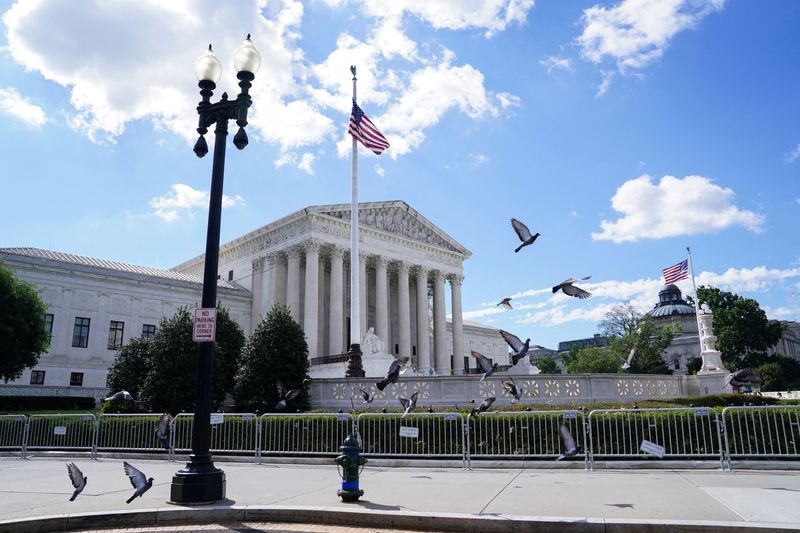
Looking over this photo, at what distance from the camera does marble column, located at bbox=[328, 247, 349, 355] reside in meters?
53.4

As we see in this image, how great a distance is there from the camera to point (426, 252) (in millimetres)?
66125

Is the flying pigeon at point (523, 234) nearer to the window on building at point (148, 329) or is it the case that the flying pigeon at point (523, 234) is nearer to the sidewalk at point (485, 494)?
the sidewalk at point (485, 494)

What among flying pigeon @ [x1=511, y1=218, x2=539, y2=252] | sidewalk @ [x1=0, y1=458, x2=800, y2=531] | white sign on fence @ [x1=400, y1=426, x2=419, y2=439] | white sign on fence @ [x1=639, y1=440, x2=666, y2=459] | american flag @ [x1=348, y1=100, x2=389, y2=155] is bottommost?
sidewalk @ [x1=0, y1=458, x2=800, y2=531]

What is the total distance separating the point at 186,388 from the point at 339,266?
29929 millimetres

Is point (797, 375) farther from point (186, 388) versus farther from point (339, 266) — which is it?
point (186, 388)

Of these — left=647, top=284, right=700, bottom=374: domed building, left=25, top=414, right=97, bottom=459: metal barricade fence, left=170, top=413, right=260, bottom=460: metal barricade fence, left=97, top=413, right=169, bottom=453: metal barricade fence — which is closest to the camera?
left=170, top=413, right=260, bottom=460: metal barricade fence

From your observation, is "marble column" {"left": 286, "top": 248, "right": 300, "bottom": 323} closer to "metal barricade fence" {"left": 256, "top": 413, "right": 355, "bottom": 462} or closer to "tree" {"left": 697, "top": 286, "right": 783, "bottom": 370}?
"metal barricade fence" {"left": 256, "top": 413, "right": 355, "bottom": 462}

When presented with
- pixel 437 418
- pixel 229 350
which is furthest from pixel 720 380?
pixel 229 350

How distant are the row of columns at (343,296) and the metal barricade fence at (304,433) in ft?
110

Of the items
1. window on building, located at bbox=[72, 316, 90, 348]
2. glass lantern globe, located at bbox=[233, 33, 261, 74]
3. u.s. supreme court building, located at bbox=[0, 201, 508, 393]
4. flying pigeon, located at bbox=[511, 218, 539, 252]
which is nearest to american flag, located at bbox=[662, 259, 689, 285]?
u.s. supreme court building, located at bbox=[0, 201, 508, 393]

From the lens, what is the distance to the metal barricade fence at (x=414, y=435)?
16.1 m

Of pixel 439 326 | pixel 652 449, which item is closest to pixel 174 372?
pixel 652 449

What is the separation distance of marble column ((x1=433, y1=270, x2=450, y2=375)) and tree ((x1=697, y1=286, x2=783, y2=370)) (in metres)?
41.5

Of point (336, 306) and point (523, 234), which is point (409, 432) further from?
point (336, 306)
